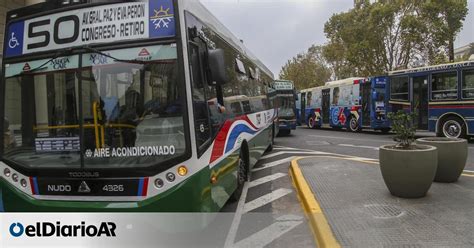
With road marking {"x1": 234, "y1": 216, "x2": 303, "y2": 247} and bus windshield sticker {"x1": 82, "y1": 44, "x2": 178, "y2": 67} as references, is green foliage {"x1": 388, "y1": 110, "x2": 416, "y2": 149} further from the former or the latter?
bus windshield sticker {"x1": 82, "y1": 44, "x2": 178, "y2": 67}

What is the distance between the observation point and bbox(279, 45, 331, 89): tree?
184 feet

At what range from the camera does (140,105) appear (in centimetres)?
445

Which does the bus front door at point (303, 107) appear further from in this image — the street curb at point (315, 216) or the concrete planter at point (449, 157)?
the concrete planter at point (449, 157)

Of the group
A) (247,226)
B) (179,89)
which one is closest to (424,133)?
(247,226)

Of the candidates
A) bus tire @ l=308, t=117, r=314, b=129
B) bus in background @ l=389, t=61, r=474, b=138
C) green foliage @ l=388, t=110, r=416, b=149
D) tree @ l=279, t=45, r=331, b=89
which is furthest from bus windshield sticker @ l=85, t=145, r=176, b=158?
tree @ l=279, t=45, r=331, b=89

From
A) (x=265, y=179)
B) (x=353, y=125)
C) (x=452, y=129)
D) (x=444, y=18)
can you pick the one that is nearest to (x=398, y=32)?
(x=444, y=18)

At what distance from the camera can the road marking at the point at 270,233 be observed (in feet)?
16.7

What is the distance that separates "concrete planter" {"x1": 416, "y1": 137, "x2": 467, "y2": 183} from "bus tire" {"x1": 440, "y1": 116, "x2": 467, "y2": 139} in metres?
10.1

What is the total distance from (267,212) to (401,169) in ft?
7.11

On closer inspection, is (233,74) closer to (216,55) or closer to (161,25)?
(216,55)

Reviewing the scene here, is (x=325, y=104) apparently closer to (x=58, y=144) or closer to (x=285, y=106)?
(x=285, y=106)

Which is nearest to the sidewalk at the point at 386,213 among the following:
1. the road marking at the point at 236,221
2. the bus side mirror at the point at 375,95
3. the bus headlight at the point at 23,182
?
the road marking at the point at 236,221

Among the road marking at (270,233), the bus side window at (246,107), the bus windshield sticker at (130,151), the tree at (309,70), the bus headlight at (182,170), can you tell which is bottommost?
the road marking at (270,233)

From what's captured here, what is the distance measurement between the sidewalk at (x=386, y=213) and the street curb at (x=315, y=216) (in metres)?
0.01
